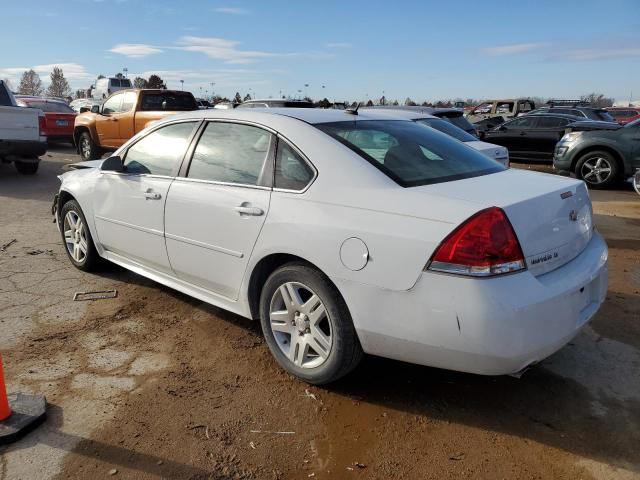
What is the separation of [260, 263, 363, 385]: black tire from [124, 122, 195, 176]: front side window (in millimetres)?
1345

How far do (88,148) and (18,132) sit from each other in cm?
366

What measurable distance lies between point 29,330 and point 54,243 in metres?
2.59

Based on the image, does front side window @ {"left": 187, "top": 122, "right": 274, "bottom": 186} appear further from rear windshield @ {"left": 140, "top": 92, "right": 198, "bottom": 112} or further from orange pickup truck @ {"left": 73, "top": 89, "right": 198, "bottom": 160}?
rear windshield @ {"left": 140, "top": 92, "right": 198, "bottom": 112}

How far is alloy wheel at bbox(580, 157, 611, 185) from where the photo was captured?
34.6ft

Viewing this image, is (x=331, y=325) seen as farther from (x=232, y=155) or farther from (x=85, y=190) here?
(x=85, y=190)

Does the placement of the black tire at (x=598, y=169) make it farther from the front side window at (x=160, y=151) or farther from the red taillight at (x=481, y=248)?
the red taillight at (x=481, y=248)

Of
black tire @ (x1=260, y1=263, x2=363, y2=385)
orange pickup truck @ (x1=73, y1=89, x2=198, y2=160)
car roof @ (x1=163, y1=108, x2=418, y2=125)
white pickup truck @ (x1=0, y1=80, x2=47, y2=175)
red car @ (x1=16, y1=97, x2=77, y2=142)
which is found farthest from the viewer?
red car @ (x1=16, y1=97, x2=77, y2=142)

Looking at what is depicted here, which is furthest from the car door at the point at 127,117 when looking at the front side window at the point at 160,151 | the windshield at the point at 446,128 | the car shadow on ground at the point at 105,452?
the car shadow on ground at the point at 105,452

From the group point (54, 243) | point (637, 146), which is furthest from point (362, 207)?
point (637, 146)

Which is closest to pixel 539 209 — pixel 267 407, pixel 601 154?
pixel 267 407

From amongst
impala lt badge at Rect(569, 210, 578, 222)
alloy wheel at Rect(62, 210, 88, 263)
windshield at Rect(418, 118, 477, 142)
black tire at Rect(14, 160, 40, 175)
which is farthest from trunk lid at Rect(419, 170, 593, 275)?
black tire at Rect(14, 160, 40, 175)

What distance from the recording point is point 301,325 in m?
3.07

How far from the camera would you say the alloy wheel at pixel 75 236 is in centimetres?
491

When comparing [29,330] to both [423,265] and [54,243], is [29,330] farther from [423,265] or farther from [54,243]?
[423,265]
